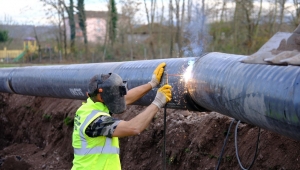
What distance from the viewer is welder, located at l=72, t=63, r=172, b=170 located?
3523 mm

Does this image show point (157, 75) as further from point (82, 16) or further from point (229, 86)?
point (82, 16)

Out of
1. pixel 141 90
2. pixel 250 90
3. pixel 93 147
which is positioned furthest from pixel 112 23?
pixel 250 90

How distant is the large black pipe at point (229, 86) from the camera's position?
2.75 m

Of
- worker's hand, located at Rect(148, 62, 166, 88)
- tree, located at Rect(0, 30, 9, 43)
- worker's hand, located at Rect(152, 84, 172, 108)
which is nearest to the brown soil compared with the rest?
worker's hand, located at Rect(148, 62, 166, 88)

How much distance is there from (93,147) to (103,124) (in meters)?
0.29

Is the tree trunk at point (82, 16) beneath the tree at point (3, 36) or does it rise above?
Answer: above

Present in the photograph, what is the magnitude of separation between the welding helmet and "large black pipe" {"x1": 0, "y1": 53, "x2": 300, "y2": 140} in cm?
88

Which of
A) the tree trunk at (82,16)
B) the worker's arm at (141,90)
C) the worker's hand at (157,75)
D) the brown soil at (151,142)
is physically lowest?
the brown soil at (151,142)

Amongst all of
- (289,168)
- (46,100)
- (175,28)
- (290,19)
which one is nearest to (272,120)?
(289,168)

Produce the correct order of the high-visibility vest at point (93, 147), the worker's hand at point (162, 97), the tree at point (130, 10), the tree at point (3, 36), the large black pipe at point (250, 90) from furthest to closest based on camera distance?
the tree at point (3, 36), the tree at point (130, 10), the worker's hand at point (162, 97), the high-visibility vest at point (93, 147), the large black pipe at point (250, 90)

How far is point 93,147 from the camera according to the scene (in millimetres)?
3662

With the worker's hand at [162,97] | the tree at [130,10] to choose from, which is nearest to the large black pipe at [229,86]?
the worker's hand at [162,97]

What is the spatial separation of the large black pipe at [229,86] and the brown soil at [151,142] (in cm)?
96

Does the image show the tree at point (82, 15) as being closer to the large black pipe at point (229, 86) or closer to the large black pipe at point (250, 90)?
the large black pipe at point (229, 86)
